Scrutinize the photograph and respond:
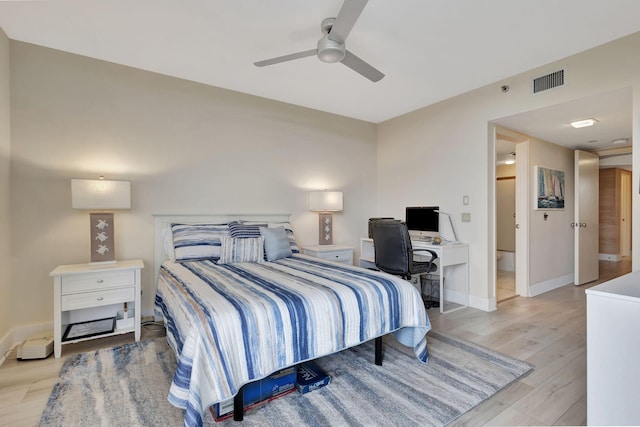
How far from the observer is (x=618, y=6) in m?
2.05

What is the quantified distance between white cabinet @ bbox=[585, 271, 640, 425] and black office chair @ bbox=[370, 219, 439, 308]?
67.4 inches

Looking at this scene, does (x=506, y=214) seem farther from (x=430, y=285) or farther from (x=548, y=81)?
(x=548, y=81)

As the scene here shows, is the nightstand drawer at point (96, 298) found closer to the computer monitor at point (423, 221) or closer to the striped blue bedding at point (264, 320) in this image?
the striped blue bedding at point (264, 320)

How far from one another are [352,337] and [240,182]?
2.38 meters

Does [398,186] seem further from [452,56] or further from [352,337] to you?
[352,337]

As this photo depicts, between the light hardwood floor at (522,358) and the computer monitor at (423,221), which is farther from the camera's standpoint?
the computer monitor at (423,221)

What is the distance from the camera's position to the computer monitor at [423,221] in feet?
12.8

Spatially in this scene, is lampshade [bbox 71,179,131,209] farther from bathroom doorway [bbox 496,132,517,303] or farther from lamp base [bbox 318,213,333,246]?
bathroom doorway [bbox 496,132,517,303]

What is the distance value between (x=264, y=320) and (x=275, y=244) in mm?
1541

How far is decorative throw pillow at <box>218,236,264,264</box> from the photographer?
2887 mm

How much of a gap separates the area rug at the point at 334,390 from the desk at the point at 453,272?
1041 mm

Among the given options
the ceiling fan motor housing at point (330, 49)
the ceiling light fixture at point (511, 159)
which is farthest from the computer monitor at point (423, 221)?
the ceiling light fixture at point (511, 159)

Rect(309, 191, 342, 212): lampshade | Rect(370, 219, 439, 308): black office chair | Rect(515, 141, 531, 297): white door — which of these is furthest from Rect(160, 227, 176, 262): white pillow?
Rect(515, 141, 531, 297): white door

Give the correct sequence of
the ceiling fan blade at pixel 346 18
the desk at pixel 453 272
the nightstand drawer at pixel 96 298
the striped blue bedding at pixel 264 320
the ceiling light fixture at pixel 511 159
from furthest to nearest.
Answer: the ceiling light fixture at pixel 511 159, the desk at pixel 453 272, the nightstand drawer at pixel 96 298, the ceiling fan blade at pixel 346 18, the striped blue bedding at pixel 264 320
